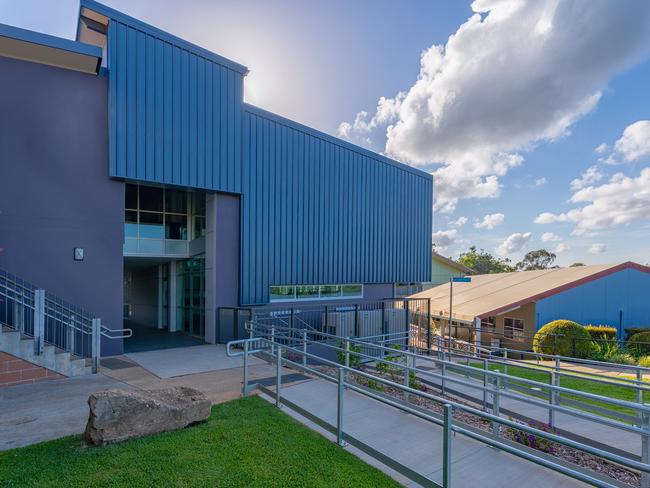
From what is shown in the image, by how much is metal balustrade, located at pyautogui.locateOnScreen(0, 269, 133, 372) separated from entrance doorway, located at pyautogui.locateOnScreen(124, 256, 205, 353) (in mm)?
1954

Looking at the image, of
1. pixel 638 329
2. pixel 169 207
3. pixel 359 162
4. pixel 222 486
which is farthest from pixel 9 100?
pixel 638 329

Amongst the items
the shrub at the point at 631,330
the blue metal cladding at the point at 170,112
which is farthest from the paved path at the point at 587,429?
the shrub at the point at 631,330

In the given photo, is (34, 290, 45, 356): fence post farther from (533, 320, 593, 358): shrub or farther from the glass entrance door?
(533, 320, 593, 358): shrub

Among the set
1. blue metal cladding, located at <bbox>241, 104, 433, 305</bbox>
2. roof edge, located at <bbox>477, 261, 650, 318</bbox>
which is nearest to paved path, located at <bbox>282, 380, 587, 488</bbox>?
→ blue metal cladding, located at <bbox>241, 104, 433, 305</bbox>

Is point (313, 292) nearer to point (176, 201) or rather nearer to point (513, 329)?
point (176, 201)

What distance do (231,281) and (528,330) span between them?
16786 millimetres

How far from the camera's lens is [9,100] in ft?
30.6

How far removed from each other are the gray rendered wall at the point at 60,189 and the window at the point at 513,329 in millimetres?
19328

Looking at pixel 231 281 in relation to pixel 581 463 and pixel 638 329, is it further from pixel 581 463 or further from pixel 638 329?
pixel 638 329

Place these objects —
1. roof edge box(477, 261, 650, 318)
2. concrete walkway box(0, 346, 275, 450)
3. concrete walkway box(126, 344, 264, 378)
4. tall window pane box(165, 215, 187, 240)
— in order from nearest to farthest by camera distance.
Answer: concrete walkway box(0, 346, 275, 450) → concrete walkway box(126, 344, 264, 378) → tall window pane box(165, 215, 187, 240) → roof edge box(477, 261, 650, 318)

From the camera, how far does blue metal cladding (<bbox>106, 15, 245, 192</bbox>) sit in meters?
10.5

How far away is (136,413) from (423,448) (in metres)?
3.66

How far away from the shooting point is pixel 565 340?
16.6 m

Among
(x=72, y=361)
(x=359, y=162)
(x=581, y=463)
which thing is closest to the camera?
(x=581, y=463)
